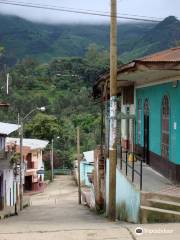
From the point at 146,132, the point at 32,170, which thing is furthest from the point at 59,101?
the point at 146,132

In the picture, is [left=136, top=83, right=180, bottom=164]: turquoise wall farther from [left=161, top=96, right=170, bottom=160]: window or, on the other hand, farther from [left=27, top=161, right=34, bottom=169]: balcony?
[left=27, top=161, right=34, bottom=169]: balcony

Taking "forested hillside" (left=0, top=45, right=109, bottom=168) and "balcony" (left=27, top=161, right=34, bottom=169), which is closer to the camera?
"balcony" (left=27, top=161, right=34, bottom=169)

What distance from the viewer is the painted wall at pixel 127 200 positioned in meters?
11.7

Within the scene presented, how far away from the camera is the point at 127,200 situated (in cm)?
1316

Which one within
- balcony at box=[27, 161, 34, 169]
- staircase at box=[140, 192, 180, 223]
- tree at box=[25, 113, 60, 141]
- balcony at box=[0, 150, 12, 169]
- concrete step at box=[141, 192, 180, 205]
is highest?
tree at box=[25, 113, 60, 141]

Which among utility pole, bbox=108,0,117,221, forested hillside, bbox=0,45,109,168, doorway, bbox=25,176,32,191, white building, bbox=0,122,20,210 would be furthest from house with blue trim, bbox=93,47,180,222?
forested hillside, bbox=0,45,109,168

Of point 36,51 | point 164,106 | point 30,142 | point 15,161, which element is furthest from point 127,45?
point 164,106

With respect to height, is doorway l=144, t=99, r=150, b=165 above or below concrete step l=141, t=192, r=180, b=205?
above

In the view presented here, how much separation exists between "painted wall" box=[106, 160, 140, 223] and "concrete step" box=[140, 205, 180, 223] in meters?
0.36

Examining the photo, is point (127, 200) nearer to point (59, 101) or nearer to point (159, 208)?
point (159, 208)

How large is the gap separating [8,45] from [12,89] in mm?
119639

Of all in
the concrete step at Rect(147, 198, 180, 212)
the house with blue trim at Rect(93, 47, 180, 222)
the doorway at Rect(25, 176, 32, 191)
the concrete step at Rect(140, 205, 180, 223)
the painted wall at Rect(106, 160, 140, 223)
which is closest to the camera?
the concrete step at Rect(140, 205, 180, 223)

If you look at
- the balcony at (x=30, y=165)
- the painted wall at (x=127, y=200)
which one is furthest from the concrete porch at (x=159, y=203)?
the balcony at (x=30, y=165)

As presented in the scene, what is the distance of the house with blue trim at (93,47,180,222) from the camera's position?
37.8 feet
